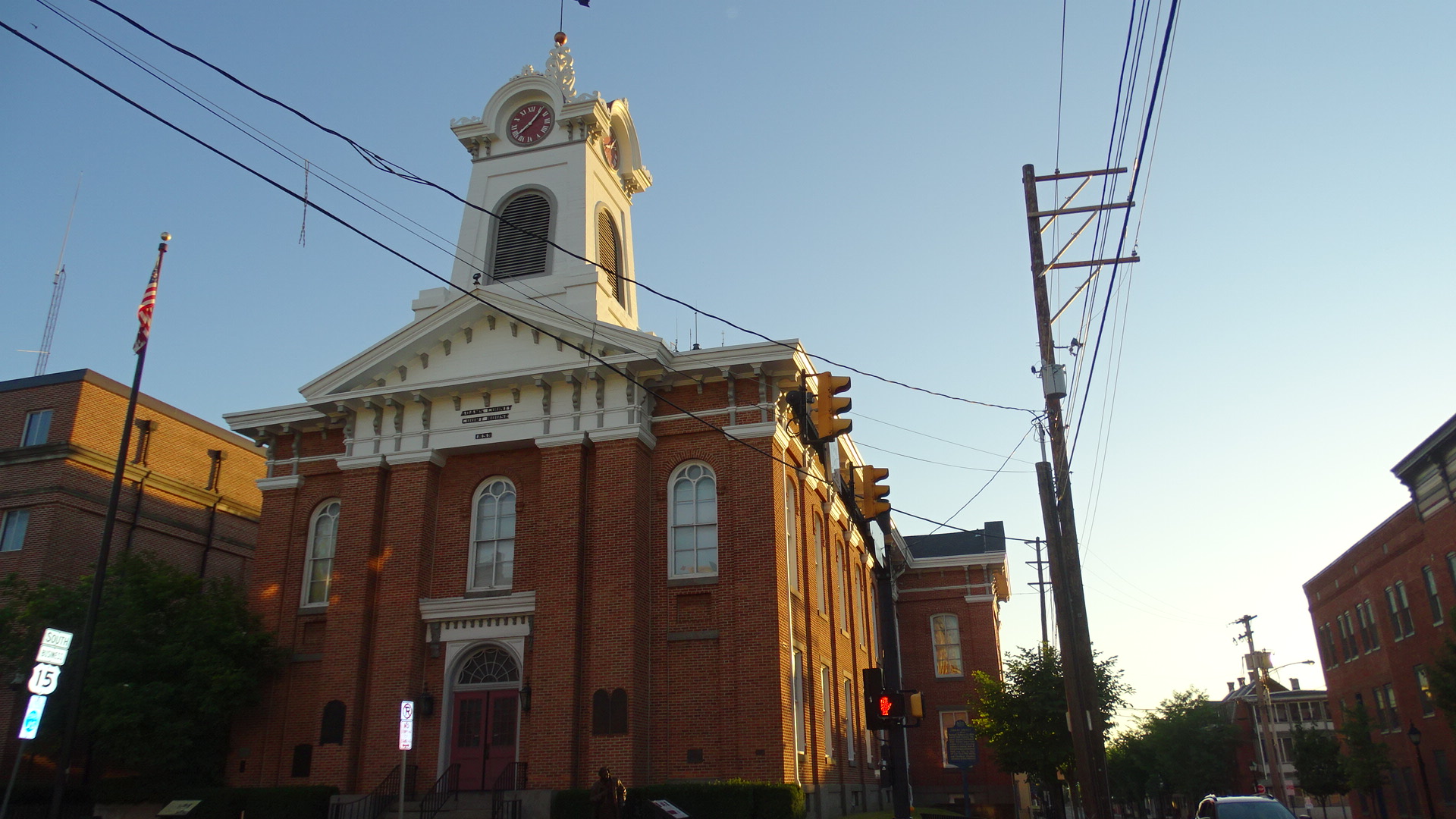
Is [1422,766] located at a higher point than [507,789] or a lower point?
higher

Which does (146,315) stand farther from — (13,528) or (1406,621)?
(1406,621)

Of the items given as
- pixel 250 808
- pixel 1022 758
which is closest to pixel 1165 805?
pixel 1022 758

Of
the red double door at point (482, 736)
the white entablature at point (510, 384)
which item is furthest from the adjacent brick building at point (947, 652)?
the red double door at point (482, 736)

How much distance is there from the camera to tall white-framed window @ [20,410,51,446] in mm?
32281

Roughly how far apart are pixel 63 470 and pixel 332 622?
11813 millimetres

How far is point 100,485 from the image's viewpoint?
32312 millimetres

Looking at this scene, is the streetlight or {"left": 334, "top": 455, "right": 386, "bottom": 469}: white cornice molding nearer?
{"left": 334, "top": 455, "right": 386, "bottom": 469}: white cornice molding

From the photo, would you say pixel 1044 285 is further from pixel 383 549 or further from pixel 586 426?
pixel 383 549

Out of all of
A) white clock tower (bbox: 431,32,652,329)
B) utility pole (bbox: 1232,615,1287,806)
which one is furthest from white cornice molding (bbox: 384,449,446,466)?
utility pole (bbox: 1232,615,1287,806)

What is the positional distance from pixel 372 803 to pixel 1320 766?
151 feet

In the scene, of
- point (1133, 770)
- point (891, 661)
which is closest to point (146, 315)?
point (891, 661)

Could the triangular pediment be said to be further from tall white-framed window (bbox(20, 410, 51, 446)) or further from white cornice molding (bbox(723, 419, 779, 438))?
tall white-framed window (bbox(20, 410, 51, 446))

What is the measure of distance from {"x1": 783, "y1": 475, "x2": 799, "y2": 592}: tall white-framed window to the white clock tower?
711 cm

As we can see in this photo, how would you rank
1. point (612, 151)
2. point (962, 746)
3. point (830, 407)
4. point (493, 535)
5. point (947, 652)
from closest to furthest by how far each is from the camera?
point (830, 407), point (962, 746), point (493, 535), point (612, 151), point (947, 652)
